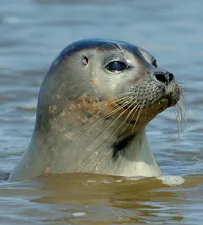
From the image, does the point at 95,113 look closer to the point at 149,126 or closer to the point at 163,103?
the point at 163,103

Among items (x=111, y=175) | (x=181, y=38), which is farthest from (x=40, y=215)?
(x=181, y=38)

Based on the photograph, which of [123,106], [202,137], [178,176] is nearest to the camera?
[123,106]

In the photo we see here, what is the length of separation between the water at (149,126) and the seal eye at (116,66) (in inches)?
31.1

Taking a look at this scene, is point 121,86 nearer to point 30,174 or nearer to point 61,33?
point 30,174

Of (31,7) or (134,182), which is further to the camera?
(31,7)

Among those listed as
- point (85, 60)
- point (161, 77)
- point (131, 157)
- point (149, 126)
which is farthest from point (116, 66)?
point (149, 126)

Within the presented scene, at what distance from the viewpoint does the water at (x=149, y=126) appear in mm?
6797

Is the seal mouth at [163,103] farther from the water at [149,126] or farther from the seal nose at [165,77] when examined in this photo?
the water at [149,126]

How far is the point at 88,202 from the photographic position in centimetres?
704

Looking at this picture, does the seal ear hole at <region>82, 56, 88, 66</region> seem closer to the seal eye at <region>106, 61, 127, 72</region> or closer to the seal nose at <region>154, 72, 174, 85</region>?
the seal eye at <region>106, 61, 127, 72</region>

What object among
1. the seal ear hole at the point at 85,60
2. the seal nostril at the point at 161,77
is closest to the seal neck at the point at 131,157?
the seal nostril at the point at 161,77

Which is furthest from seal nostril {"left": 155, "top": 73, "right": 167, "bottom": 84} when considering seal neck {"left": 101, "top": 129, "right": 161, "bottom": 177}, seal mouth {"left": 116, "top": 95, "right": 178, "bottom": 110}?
seal neck {"left": 101, "top": 129, "right": 161, "bottom": 177}

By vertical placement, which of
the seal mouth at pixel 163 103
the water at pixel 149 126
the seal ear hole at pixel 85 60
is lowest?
the water at pixel 149 126

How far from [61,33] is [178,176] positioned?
824 centimetres
